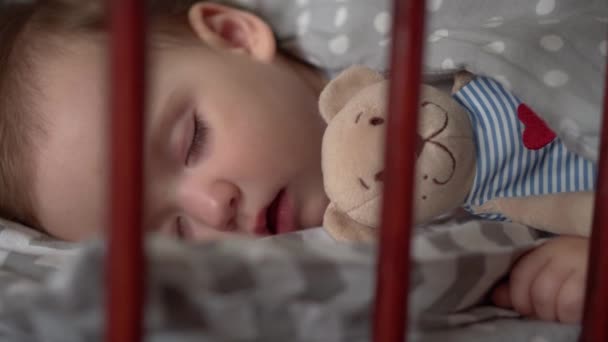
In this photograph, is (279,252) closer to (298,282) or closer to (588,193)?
(298,282)

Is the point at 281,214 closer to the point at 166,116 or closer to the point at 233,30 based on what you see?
the point at 166,116

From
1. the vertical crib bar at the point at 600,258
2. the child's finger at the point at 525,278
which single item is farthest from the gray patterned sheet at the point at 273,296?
the vertical crib bar at the point at 600,258

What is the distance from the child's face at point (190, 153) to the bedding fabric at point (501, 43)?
0.18m

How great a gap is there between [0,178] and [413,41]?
0.72m

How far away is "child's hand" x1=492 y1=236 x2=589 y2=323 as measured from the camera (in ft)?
1.91

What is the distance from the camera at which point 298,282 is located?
44 cm

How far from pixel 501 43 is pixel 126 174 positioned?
23.2 inches

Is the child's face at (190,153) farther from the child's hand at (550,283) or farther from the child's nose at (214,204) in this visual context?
the child's hand at (550,283)

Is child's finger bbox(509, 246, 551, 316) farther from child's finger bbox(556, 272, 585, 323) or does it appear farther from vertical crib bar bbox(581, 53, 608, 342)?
vertical crib bar bbox(581, 53, 608, 342)

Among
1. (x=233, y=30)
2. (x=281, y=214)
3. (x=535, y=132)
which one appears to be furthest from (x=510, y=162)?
(x=233, y=30)

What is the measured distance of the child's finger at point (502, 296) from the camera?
63 centimetres

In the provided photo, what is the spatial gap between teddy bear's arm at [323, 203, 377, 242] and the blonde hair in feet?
1.13

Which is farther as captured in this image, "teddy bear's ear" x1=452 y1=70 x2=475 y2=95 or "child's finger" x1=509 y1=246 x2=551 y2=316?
"teddy bear's ear" x1=452 y1=70 x2=475 y2=95

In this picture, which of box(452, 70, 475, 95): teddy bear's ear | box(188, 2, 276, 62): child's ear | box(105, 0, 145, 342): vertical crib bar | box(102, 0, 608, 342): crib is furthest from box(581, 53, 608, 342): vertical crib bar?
box(188, 2, 276, 62): child's ear
